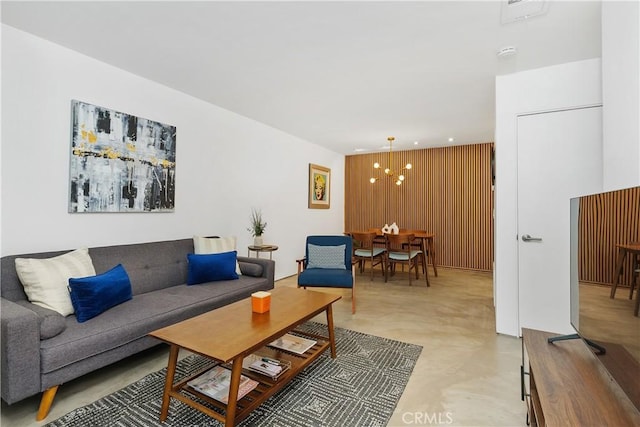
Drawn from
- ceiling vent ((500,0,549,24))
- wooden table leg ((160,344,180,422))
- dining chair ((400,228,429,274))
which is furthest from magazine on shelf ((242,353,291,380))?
dining chair ((400,228,429,274))

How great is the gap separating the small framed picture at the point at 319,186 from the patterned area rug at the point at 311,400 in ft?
12.0

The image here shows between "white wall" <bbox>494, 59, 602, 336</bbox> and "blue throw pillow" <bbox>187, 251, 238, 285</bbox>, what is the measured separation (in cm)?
260

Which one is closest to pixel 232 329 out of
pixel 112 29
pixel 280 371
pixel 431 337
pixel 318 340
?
pixel 280 371

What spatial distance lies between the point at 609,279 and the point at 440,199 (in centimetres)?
520

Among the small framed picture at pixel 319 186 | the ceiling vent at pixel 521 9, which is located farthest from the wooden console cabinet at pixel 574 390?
the small framed picture at pixel 319 186

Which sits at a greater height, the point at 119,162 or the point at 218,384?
the point at 119,162

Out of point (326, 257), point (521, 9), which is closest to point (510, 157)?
point (521, 9)

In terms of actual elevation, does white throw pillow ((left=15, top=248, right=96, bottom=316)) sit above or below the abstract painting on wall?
below

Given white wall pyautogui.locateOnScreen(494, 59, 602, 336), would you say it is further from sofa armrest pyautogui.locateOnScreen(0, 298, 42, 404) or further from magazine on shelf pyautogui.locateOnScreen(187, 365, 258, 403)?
sofa armrest pyautogui.locateOnScreen(0, 298, 42, 404)

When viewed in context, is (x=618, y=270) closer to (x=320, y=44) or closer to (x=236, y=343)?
(x=236, y=343)

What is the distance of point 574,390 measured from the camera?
1147mm

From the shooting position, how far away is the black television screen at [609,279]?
0.99 metres

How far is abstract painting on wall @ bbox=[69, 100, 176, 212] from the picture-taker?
2.51m

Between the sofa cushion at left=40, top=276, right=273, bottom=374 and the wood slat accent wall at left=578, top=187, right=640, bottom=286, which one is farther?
the sofa cushion at left=40, top=276, right=273, bottom=374
